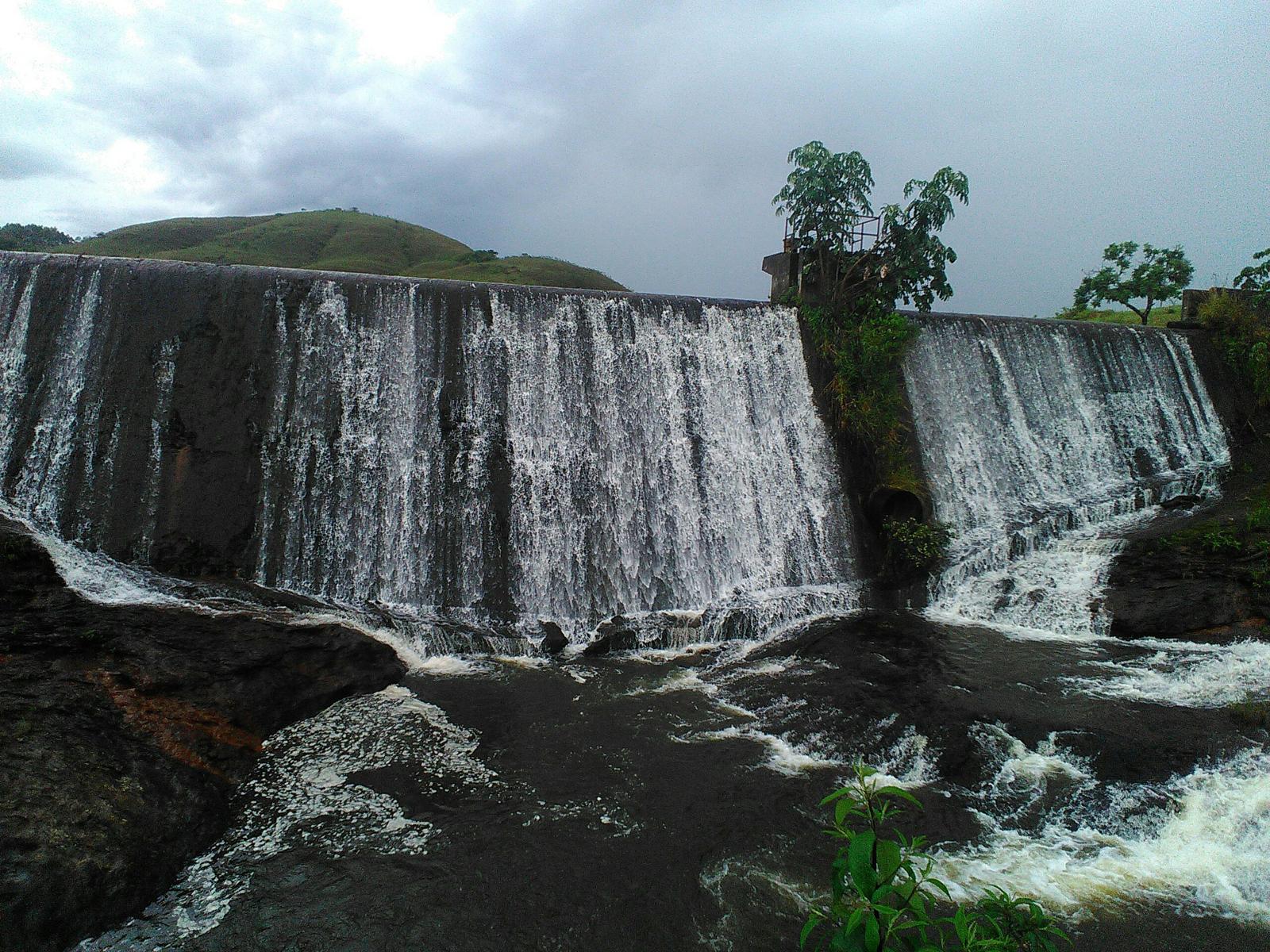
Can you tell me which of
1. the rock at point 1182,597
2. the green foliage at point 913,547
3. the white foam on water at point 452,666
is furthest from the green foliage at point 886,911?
Answer: the green foliage at point 913,547

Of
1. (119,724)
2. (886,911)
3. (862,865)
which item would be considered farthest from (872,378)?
(886,911)

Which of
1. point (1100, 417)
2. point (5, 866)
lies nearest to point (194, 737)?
point (5, 866)

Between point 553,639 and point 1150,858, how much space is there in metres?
6.04

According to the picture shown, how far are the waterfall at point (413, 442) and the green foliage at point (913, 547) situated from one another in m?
0.67

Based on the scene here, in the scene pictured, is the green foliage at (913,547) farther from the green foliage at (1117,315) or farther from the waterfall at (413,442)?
the green foliage at (1117,315)

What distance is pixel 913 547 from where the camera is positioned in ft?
36.4

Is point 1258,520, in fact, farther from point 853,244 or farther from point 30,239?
point 30,239

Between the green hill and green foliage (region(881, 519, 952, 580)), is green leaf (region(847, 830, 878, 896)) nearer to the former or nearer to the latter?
green foliage (region(881, 519, 952, 580))

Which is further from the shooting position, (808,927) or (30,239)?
(30,239)

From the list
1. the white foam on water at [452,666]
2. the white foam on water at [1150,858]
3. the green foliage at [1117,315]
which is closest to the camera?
the white foam on water at [1150,858]

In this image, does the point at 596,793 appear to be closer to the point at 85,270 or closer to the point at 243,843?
the point at 243,843

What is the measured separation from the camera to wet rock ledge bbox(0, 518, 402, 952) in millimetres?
4395

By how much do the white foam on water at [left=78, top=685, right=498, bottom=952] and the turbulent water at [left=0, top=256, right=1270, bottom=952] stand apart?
0.10ft

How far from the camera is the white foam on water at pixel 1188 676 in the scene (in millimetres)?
7496
